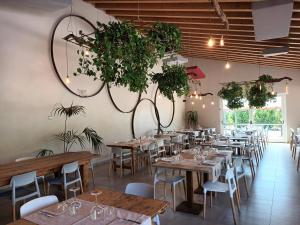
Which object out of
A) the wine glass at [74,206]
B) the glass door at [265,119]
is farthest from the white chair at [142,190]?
the glass door at [265,119]

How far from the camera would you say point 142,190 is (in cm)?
274

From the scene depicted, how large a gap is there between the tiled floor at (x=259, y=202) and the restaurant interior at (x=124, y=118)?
0.09ft

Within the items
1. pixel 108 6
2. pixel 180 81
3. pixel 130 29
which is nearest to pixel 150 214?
pixel 130 29

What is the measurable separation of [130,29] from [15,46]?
426 cm

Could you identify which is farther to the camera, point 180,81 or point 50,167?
point 50,167

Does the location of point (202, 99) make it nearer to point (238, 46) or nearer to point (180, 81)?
point (238, 46)

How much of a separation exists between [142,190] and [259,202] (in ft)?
8.52

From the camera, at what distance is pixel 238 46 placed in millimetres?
8117

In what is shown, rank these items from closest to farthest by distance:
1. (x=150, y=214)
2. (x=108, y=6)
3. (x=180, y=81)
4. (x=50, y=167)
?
(x=150, y=214)
(x=180, y=81)
(x=50, y=167)
(x=108, y=6)

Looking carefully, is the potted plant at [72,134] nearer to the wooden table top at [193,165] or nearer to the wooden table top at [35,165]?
the wooden table top at [35,165]

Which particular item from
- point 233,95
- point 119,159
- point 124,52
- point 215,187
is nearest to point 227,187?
point 215,187

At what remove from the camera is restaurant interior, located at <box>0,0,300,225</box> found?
97.5 inches

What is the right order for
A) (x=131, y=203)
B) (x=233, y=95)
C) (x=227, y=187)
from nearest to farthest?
1. (x=131, y=203)
2. (x=227, y=187)
3. (x=233, y=95)

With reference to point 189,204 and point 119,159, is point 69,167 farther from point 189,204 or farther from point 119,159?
point 119,159
